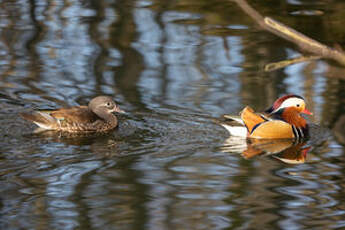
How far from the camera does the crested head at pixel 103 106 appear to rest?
932 centimetres

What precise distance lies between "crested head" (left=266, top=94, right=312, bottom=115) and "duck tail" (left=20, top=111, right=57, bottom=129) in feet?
8.81

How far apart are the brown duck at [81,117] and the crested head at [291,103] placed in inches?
76.0

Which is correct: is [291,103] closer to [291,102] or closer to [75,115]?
[291,102]

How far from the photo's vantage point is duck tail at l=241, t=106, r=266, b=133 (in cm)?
884

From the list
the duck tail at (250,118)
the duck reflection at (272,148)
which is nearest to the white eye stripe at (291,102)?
the duck tail at (250,118)

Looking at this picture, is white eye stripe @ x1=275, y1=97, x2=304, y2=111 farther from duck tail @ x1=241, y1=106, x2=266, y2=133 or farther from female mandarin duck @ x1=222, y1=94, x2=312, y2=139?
duck tail @ x1=241, y1=106, x2=266, y2=133

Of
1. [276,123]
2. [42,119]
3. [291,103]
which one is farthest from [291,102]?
[42,119]

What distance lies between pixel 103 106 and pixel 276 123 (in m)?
2.17

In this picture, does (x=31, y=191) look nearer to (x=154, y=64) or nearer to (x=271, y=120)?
(x=271, y=120)

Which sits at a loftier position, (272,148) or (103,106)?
(103,106)

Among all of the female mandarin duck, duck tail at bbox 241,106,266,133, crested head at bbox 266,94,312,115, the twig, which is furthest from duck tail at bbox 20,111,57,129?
the twig

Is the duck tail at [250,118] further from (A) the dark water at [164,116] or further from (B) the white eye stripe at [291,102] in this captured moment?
(B) the white eye stripe at [291,102]

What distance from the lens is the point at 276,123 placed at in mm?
8922

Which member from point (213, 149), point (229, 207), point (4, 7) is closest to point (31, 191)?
point (229, 207)
